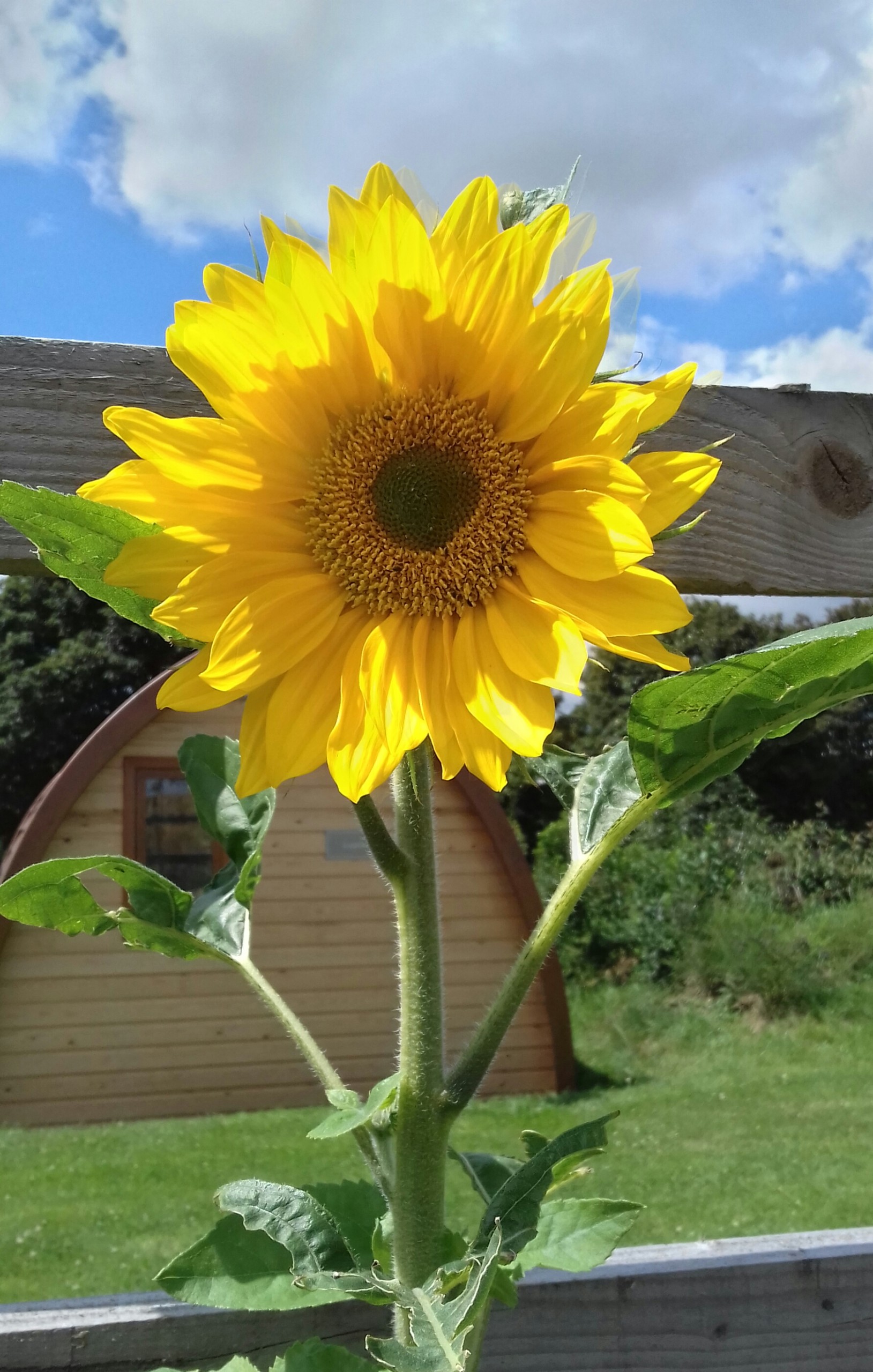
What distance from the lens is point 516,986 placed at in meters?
0.69

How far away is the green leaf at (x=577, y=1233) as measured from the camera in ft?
2.02

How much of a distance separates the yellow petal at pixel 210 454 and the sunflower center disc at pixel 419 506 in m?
0.03

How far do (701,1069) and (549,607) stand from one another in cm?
785

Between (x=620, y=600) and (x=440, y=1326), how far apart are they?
0.38 m

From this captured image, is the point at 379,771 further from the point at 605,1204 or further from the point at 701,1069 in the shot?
the point at 701,1069

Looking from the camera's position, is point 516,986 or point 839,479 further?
point 839,479

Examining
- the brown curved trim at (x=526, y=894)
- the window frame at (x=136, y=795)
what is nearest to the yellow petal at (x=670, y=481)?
the brown curved trim at (x=526, y=894)

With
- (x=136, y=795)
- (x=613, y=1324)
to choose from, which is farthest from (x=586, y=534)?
(x=136, y=795)

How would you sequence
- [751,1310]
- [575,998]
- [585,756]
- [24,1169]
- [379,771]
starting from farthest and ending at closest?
1. [575,998]
2. [24,1169]
3. [751,1310]
4. [585,756]
5. [379,771]

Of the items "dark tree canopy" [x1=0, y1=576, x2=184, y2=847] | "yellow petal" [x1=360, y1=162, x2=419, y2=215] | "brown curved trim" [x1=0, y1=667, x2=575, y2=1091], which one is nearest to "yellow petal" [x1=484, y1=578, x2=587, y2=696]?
"yellow petal" [x1=360, y1=162, x2=419, y2=215]

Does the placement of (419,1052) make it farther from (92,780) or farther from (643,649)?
(92,780)

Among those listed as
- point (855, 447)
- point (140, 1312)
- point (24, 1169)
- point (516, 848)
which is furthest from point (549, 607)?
point (516, 848)

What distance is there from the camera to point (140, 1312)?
84cm

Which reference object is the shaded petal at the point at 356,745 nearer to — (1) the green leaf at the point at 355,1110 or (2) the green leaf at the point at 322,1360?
(1) the green leaf at the point at 355,1110
